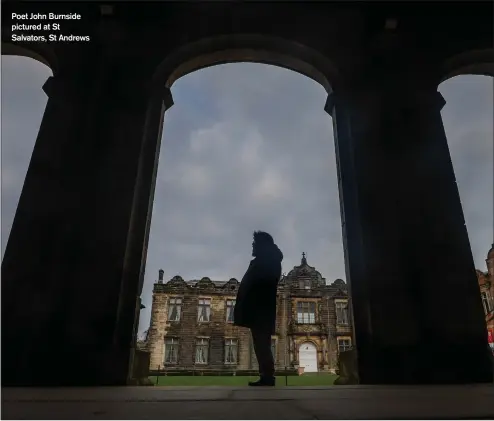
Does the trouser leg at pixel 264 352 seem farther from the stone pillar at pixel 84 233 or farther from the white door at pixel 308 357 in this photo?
the white door at pixel 308 357

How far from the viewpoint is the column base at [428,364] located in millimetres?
2818

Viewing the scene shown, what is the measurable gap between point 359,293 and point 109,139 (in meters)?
2.90

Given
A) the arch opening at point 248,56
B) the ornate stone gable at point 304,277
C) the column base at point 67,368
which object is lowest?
the column base at point 67,368

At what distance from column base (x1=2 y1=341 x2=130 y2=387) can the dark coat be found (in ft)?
3.21

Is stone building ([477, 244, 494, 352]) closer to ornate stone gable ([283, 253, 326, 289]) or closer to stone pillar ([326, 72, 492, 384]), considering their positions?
ornate stone gable ([283, 253, 326, 289])

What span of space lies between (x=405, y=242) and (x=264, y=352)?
163cm

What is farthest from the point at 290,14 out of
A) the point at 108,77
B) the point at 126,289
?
the point at 126,289

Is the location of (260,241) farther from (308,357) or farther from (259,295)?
(308,357)

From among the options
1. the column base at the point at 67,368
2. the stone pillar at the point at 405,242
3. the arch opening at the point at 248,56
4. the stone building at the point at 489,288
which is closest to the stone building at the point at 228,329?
the stone building at the point at 489,288

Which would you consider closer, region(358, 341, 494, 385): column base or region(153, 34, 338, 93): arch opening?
region(358, 341, 494, 385): column base

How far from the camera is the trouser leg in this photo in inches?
117

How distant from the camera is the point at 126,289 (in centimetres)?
309

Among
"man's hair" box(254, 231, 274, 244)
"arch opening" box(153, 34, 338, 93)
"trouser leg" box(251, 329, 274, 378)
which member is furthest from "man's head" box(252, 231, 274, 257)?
"arch opening" box(153, 34, 338, 93)

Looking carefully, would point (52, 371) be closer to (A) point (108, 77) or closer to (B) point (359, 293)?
(B) point (359, 293)
